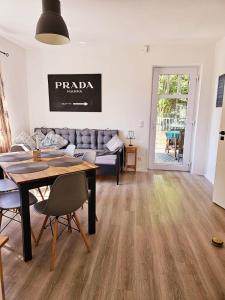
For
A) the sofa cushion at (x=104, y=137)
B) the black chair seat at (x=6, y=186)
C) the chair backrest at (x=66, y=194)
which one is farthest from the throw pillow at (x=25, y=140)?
the chair backrest at (x=66, y=194)

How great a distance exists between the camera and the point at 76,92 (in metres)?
4.71

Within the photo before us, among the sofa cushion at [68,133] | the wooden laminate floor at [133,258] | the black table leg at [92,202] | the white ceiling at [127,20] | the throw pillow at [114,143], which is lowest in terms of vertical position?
the wooden laminate floor at [133,258]

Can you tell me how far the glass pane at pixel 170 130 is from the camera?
14.8 ft

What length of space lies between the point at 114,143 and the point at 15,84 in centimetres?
248

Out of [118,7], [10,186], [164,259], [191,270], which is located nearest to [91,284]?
[164,259]

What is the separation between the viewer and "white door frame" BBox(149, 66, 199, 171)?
4379mm

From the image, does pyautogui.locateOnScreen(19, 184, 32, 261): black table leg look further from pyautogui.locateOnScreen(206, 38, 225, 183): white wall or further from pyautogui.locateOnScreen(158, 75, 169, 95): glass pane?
pyautogui.locateOnScreen(158, 75, 169, 95): glass pane

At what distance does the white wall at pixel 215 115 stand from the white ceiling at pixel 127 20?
0.30 metres

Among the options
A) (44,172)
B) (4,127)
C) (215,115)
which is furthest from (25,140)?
(215,115)

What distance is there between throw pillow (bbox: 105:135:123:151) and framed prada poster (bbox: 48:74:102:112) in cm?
80

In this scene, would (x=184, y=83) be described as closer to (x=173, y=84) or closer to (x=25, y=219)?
(x=173, y=84)

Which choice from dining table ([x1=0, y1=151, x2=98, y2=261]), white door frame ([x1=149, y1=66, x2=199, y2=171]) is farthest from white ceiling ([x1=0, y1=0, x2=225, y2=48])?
dining table ([x1=0, y1=151, x2=98, y2=261])

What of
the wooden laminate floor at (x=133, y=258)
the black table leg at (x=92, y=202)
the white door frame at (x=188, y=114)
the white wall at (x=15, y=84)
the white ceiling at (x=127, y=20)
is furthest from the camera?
the white door frame at (x=188, y=114)

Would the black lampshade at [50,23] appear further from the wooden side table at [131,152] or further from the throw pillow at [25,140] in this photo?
the wooden side table at [131,152]
